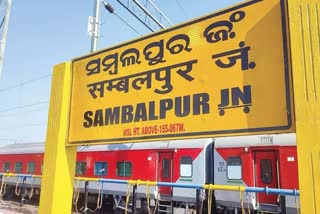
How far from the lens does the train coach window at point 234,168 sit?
10.6 meters

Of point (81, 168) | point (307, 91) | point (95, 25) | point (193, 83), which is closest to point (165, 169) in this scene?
point (81, 168)

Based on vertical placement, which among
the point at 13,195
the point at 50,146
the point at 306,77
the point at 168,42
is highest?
the point at 168,42

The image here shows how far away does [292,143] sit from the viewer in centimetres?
962

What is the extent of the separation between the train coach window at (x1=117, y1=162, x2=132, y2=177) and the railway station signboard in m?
8.93

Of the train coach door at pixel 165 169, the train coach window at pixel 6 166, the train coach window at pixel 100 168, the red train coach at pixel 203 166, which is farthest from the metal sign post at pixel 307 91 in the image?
the train coach window at pixel 6 166

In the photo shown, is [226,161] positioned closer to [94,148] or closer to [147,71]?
[94,148]

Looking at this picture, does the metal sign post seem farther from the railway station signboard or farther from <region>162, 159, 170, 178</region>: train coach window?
<region>162, 159, 170, 178</region>: train coach window

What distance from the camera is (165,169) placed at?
12523 mm

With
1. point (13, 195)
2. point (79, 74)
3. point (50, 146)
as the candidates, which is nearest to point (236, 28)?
point (79, 74)

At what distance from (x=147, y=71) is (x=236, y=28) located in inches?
46.8

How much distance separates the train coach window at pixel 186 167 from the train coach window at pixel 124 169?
239cm

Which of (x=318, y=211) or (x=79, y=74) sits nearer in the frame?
(x=318, y=211)

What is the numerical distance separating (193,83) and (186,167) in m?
8.52

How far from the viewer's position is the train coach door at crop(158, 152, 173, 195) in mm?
12359
